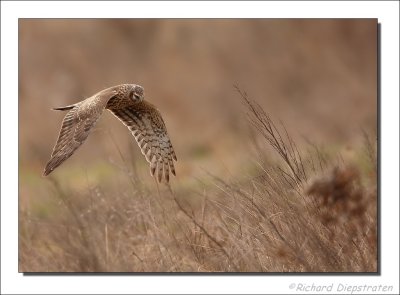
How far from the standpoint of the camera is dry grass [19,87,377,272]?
5.38 meters

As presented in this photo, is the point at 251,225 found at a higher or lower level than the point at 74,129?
lower

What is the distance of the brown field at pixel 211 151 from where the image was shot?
5512mm

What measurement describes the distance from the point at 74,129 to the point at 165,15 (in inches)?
38.9

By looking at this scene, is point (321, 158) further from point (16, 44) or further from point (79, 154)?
point (79, 154)

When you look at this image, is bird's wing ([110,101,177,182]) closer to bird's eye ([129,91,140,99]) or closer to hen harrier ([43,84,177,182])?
hen harrier ([43,84,177,182])

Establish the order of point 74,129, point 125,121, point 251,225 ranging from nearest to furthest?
1. point 251,225
2. point 74,129
3. point 125,121

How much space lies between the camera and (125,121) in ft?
21.9

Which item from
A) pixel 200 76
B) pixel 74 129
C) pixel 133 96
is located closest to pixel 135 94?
pixel 133 96

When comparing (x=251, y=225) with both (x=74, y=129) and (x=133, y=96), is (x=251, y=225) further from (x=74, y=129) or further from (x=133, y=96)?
(x=133, y=96)

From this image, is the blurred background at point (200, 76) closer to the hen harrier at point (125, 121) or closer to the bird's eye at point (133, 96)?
the hen harrier at point (125, 121)

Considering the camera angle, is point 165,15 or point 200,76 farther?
point 200,76

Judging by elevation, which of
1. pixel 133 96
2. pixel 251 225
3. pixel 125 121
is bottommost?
pixel 251 225

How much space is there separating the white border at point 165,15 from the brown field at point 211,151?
Answer: 0.09 meters

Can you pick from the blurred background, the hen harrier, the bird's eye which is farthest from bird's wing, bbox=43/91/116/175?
the blurred background
